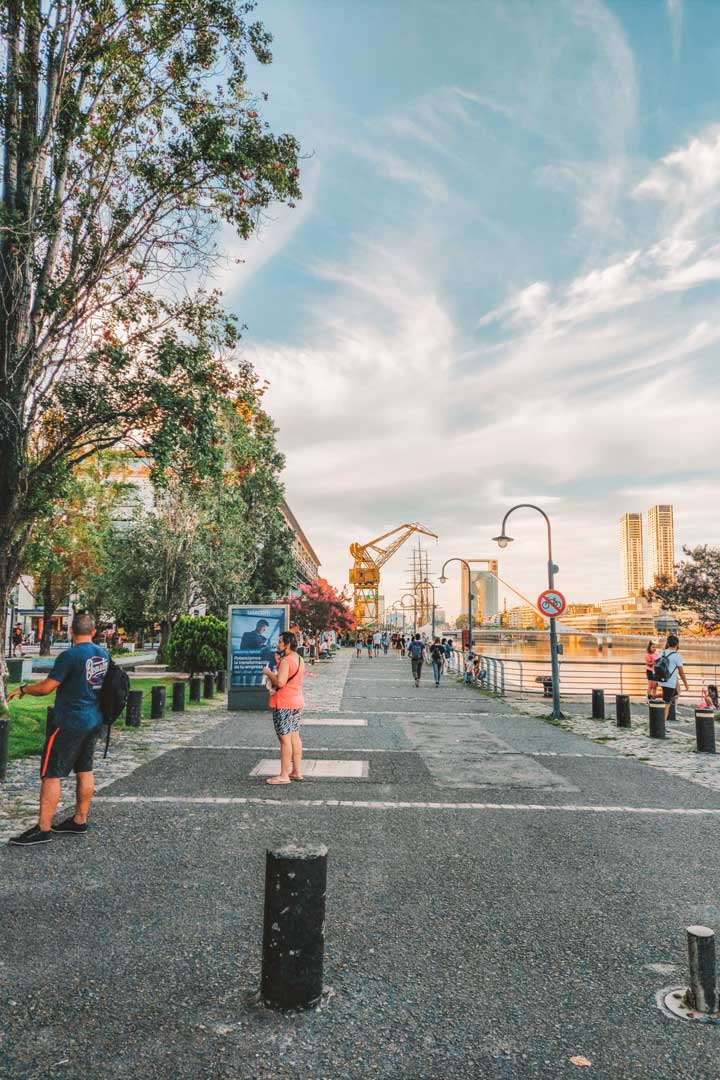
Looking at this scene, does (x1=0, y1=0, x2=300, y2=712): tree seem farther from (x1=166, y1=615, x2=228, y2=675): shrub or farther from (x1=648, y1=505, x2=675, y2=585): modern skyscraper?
(x1=648, y1=505, x2=675, y2=585): modern skyscraper

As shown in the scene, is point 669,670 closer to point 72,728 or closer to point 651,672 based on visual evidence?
point 651,672

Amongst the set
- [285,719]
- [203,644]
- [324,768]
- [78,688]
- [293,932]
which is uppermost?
[78,688]

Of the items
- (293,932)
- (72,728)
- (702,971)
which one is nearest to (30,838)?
(72,728)

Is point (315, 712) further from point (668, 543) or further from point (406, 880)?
point (668, 543)

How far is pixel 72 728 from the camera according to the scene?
5.38 m

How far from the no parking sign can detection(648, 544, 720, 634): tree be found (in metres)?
17.3

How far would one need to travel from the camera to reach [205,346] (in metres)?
13.4

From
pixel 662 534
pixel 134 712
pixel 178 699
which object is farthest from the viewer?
pixel 662 534

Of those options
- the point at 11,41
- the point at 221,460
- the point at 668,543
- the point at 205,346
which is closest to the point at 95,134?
the point at 11,41

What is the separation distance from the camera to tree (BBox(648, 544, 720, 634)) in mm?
29188

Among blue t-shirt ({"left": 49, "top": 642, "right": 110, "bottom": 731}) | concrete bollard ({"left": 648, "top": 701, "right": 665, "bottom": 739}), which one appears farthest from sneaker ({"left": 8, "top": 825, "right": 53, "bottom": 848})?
concrete bollard ({"left": 648, "top": 701, "right": 665, "bottom": 739})

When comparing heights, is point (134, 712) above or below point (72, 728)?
below

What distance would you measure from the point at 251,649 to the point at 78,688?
9.40 meters

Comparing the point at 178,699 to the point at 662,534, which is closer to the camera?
the point at 178,699
